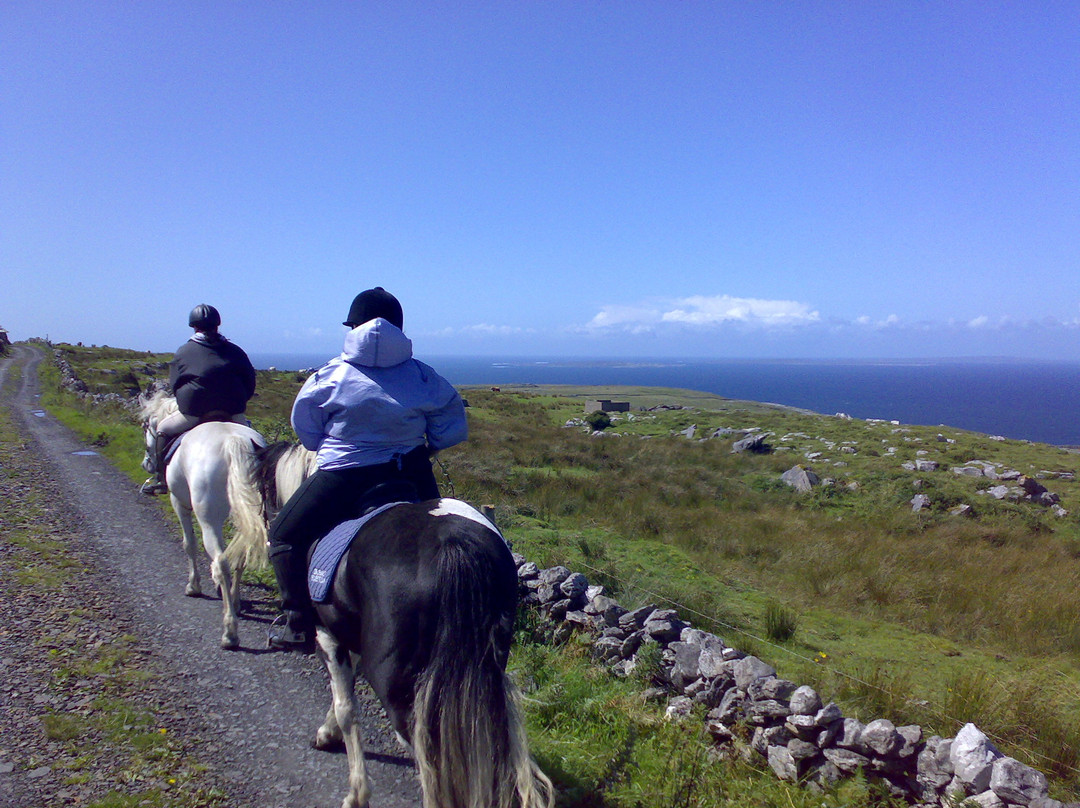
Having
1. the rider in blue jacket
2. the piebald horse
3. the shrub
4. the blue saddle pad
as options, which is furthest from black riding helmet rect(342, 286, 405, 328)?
the shrub

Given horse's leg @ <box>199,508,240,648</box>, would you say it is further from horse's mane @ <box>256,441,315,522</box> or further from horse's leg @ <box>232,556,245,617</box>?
horse's mane @ <box>256,441,315,522</box>

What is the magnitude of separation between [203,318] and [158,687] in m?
3.71

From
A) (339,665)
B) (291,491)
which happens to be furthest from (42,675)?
(339,665)

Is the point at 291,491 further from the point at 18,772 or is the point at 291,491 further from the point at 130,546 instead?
the point at 130,546

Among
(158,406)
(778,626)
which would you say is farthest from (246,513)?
(778,626)

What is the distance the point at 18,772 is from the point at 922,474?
2094 centimetres

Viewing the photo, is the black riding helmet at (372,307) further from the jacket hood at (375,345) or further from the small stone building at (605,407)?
the small stone building at (605,407)

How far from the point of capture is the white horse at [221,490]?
5547mm

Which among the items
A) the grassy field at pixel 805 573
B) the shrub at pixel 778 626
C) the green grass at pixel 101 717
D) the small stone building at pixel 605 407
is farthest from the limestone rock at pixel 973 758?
the small stone building at pixel 605 407

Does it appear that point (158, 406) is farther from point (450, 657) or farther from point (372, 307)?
point (450, 657)

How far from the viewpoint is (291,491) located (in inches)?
190

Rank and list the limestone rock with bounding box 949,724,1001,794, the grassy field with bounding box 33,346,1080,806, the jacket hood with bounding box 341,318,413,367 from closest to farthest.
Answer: the limestone rock with bounding box 949,724,1001,794
the jacket hood with bounding box 341,318,413,367
the grassy field with bounding box 33,346,1080,806

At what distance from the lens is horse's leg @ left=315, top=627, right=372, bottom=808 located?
12.6 ft

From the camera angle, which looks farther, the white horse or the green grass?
the white horse
